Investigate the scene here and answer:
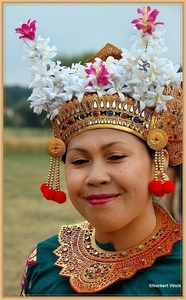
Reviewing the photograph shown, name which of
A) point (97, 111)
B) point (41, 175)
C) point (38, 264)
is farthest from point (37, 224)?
point (97, 111)

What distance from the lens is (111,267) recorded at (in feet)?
9.05

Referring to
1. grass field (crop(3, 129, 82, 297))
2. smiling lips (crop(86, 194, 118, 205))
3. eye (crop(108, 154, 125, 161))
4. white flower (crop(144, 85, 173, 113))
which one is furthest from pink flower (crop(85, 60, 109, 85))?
grass field (crop(3, 129, 82, 297))

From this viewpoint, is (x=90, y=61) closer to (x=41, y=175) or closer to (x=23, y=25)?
(x=23, y=25)

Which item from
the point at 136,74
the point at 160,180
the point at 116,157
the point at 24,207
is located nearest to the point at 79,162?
the point at 116,157

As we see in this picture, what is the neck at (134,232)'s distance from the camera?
276cm

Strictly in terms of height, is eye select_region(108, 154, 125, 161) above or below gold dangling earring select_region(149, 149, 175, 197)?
above

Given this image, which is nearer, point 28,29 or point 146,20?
point 146,20

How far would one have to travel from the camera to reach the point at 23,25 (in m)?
2.91

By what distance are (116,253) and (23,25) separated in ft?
4.34

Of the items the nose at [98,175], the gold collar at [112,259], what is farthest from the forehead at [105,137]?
the gold collar at [112,259]

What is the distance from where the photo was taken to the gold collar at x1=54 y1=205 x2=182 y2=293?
106 inches

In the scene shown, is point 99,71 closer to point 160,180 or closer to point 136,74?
point 136,74

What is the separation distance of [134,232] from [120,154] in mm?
441

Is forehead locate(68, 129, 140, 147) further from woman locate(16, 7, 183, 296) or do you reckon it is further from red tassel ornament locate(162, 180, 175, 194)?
red tassel ornament locate(162, 180, 175, 194)
